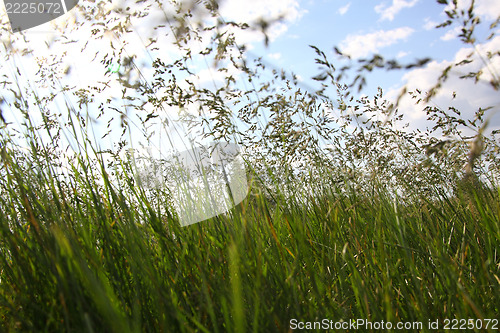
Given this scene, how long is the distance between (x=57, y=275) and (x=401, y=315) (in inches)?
50.4

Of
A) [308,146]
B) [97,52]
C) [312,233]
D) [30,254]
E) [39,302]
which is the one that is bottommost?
[312,233]

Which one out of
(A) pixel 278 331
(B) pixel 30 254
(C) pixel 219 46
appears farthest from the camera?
(C) pixel 219 46

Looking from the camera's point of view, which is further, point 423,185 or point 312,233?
point 423,185

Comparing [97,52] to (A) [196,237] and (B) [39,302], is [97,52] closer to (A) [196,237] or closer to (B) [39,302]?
(A) [196,237]

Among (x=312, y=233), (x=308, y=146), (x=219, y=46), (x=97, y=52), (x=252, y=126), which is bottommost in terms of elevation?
(x=312, y=233)

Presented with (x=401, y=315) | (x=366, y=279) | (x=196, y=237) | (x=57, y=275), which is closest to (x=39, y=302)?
(x=57, y=275)

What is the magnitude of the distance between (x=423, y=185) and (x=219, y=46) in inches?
80.0

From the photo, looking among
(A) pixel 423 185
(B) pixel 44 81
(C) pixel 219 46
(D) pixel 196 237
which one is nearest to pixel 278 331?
(D) pixel 196 237

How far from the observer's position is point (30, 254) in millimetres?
1343

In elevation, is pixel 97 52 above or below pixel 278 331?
above

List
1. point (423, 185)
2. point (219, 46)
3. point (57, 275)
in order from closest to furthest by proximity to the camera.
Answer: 1. point (57, 275)
2. point (219, 46)
3. point (423, 185)

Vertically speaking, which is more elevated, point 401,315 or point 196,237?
point 196,237

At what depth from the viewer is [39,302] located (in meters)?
1.26

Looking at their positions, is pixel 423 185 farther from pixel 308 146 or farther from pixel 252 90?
pixel 252 90
